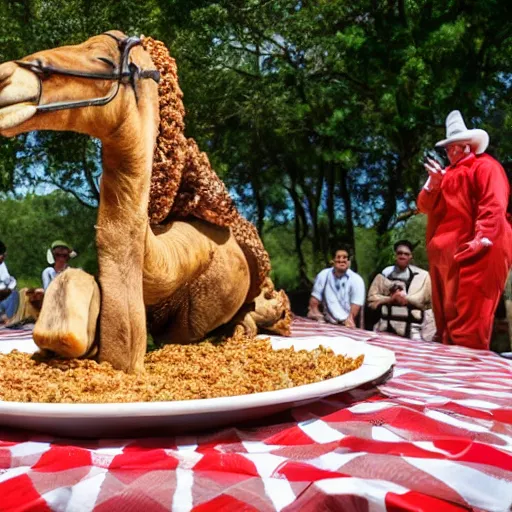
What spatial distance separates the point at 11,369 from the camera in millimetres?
658

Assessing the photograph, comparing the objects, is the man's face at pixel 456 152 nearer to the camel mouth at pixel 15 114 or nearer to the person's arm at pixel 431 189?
→ the person's arm at pixel 431 189

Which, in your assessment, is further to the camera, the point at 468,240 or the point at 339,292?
the point at 339,292

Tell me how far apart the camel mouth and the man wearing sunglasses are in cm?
191

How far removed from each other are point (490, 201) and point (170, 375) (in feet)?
3.82

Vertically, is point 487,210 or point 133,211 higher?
point 487,210

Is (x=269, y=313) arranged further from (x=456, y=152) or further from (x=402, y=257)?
(x=402, y=257)

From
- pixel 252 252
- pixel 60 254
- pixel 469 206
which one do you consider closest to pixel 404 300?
pixel 469 206

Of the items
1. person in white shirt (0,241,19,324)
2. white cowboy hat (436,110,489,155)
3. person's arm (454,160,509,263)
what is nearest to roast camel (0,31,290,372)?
person's arm (454,160,509,263)

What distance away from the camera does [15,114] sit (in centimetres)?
55

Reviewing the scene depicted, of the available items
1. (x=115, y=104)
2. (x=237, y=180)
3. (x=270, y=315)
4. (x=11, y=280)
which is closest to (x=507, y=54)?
(x=237, y=180)

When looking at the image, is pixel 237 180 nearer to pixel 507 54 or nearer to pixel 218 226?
pixel 507 54

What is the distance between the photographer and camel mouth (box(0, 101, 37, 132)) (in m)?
0.54

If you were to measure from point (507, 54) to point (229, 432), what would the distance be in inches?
200

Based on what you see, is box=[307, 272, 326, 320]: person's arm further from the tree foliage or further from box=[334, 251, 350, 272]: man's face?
the tree foliage
